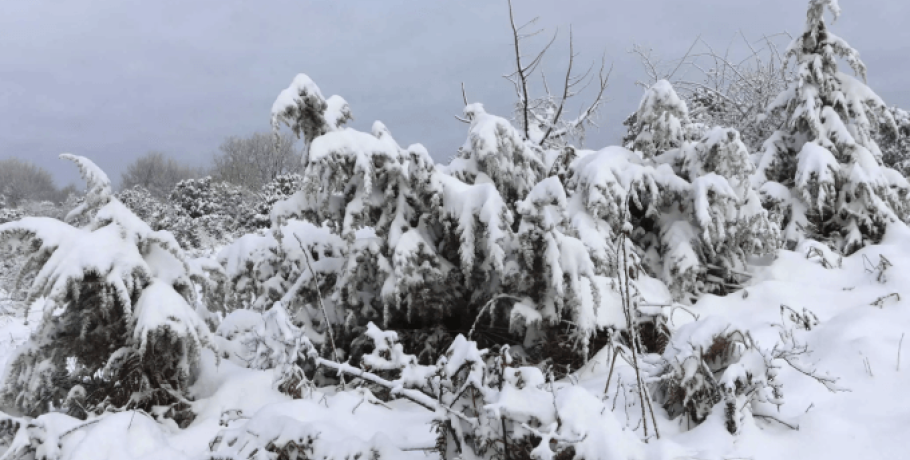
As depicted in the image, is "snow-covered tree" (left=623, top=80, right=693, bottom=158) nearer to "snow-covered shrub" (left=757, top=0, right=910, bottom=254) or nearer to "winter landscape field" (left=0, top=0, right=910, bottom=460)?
"winter landscape field" (left=0, top=0, right=910, bottom=460)

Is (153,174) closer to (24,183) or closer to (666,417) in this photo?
(24,183)

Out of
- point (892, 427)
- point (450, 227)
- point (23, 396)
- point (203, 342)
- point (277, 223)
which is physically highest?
point (450, 227)

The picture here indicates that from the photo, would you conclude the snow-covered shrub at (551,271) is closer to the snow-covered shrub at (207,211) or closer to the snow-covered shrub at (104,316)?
the snow-covered shrub at (104,316)

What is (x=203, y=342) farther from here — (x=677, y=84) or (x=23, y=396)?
(x=677, y=84)

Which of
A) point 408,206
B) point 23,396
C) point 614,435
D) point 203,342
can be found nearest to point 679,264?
point 408,206

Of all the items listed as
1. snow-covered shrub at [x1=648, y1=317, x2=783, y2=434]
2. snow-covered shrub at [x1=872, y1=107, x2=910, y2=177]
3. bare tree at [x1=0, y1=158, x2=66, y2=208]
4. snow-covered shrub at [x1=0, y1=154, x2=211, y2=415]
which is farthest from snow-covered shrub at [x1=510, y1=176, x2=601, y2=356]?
bare tree at [x1=0, y1=158, x2=66, y2=208]

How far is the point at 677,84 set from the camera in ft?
35.1

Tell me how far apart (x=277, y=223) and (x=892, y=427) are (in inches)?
136

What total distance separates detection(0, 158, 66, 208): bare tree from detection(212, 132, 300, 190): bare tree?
39.2 feet

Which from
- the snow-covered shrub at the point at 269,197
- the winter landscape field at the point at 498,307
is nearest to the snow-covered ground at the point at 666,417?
the winter landscape field at the point at 498,307

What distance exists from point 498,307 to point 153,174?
3507cm

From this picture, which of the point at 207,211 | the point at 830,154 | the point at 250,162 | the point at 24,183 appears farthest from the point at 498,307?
the point at 24,183

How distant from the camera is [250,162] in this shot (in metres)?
32.4

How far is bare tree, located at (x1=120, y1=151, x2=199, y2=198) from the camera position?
31419 millimetres
